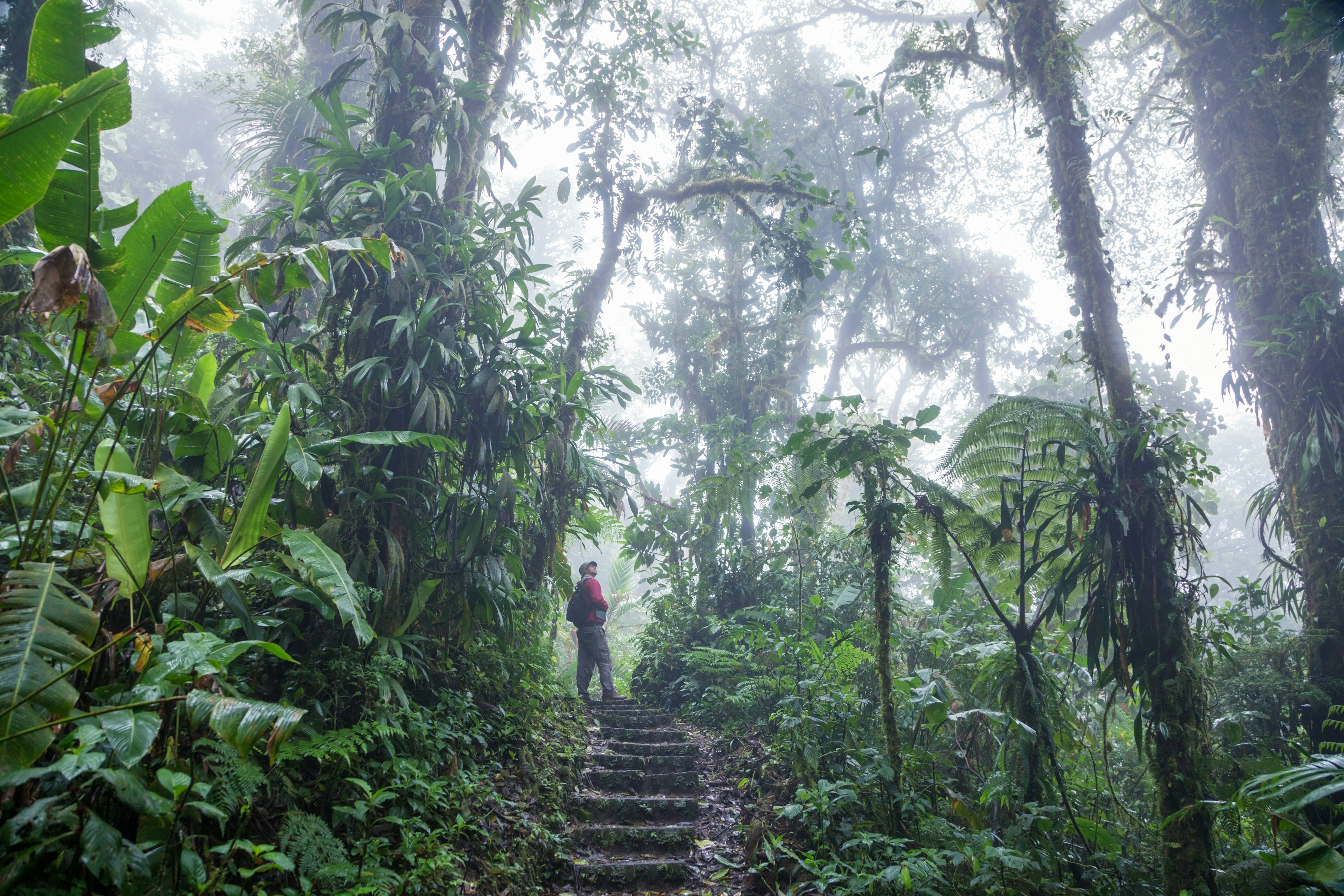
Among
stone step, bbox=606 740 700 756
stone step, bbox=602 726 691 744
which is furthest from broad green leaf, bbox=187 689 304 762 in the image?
stone step, bbox=602 726 691 744

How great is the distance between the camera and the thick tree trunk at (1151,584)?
3240mm

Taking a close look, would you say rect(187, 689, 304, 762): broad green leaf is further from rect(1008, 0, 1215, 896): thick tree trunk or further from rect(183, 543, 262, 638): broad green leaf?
rect(1008, 0, 1215, 896): thick tree trunk

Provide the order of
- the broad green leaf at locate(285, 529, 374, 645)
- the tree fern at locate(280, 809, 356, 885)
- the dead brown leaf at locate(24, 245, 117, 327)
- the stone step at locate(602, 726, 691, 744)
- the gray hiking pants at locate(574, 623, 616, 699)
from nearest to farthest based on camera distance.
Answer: the dead brown leaf at locate(24, 245, 117, 327), the tree fern at locate(280, 809, 356, 885), the broad green leaf at locate(285, 529, 374, 645), the stone step at locate(602, 726, 691, 744), the gray hiking pants at locate(574, 623, 616, 699)

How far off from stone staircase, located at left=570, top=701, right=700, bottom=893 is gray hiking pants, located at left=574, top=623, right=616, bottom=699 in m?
1.75

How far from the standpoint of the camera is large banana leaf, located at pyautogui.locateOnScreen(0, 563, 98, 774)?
5.43 feet

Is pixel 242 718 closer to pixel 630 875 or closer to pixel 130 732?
pixel 130 732

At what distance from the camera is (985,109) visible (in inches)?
726

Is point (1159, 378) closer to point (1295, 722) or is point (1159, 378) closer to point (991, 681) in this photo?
point (1295, 722)

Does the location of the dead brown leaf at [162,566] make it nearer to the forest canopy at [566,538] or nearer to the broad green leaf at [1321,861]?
the forest canopy at [566,538]

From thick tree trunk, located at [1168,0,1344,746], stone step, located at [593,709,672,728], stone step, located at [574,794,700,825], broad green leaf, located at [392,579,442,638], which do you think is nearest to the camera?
broad green leaf, located at [392,579,442,638]

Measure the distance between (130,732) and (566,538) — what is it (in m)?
5.23

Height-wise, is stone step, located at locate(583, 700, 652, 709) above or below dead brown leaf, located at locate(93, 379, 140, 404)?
below

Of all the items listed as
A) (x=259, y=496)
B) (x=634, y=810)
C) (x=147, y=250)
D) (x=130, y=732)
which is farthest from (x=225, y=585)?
(x=634, y=810)

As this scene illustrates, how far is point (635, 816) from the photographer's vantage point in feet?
15.7
